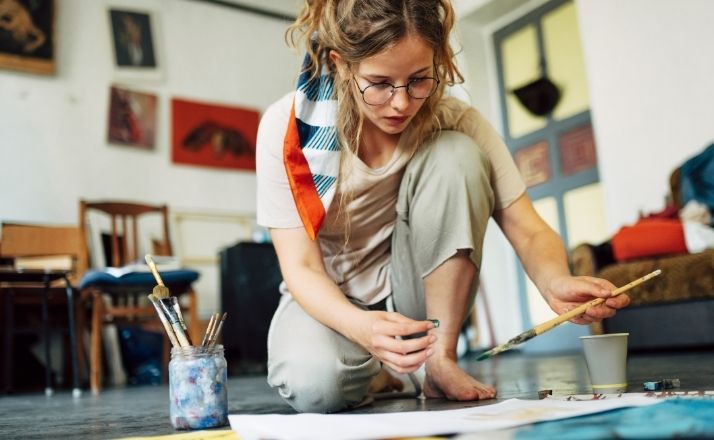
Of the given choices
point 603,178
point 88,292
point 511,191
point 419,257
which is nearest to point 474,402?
point 419,257

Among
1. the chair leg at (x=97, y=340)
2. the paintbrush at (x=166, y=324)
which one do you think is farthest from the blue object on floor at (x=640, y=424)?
the chair leg at (x=97, y=340)

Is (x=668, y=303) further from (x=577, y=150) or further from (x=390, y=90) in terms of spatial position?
(x=390, y=90)

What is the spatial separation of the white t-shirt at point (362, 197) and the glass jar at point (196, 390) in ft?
0.89

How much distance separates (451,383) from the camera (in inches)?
45.5

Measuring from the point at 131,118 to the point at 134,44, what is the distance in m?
0.50

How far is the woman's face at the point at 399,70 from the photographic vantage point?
1050mm

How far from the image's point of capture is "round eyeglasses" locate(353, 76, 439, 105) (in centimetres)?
107

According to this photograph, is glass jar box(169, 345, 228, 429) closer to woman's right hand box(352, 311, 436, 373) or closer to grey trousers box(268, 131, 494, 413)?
grey trousers box(268, 131, 494, 413)

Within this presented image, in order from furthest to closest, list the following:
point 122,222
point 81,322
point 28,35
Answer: point 28,35 → point 122,222 → point 81,322

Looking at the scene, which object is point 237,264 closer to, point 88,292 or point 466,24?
point 88,292

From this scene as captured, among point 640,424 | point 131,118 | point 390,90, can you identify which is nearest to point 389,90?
point 390,90

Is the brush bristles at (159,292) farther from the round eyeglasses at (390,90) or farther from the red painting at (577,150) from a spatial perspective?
the red painting at (577,150)

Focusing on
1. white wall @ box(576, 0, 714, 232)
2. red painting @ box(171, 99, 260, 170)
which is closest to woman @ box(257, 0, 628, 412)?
white wall @ box(576, 0, 714, 232)

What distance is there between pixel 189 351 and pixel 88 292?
2.29m
